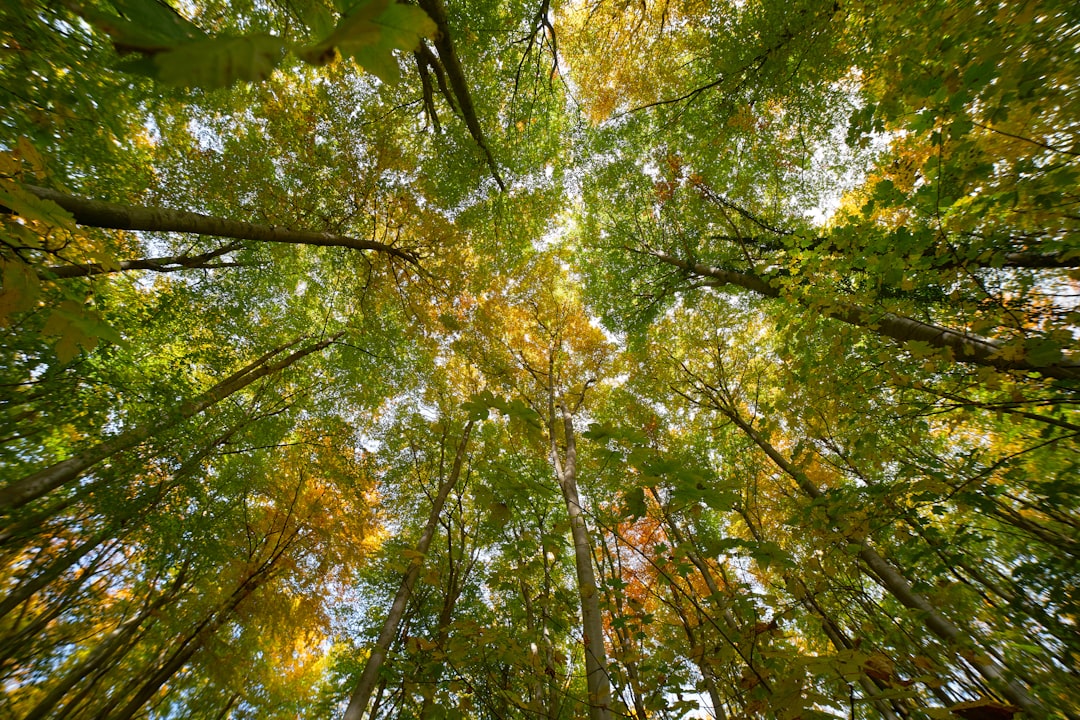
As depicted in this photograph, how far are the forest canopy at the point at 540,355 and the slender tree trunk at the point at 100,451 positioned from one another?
58 mm

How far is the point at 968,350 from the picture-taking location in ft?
7.40

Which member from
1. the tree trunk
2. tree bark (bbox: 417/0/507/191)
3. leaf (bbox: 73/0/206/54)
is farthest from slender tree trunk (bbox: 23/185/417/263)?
the tree trunk

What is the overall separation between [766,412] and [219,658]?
30.6 ft

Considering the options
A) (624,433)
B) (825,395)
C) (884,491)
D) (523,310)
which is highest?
(523,310)

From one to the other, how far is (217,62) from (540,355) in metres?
6.76

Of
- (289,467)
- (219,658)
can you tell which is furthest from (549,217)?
(219,658)

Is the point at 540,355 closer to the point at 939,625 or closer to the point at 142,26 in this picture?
the point at 939,625

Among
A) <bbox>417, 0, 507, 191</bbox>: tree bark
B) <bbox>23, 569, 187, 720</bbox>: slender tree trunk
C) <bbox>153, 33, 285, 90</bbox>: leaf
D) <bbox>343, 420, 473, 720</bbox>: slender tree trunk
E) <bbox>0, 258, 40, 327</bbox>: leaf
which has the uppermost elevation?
<bbox>417, 0, 507, 191</bbox>: tree bark

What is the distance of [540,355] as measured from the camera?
23.5 ft

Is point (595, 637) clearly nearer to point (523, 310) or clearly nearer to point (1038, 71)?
point (1038, 71)

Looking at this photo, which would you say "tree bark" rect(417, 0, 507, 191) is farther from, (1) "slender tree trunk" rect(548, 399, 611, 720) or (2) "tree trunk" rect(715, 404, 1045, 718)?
(2) "tree trunk" rect(715, 404, 1045, 718)

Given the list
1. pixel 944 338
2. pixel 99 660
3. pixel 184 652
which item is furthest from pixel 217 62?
pixel 99 660

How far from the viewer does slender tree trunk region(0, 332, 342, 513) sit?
2793 millimetres

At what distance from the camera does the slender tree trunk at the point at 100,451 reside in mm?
2793
